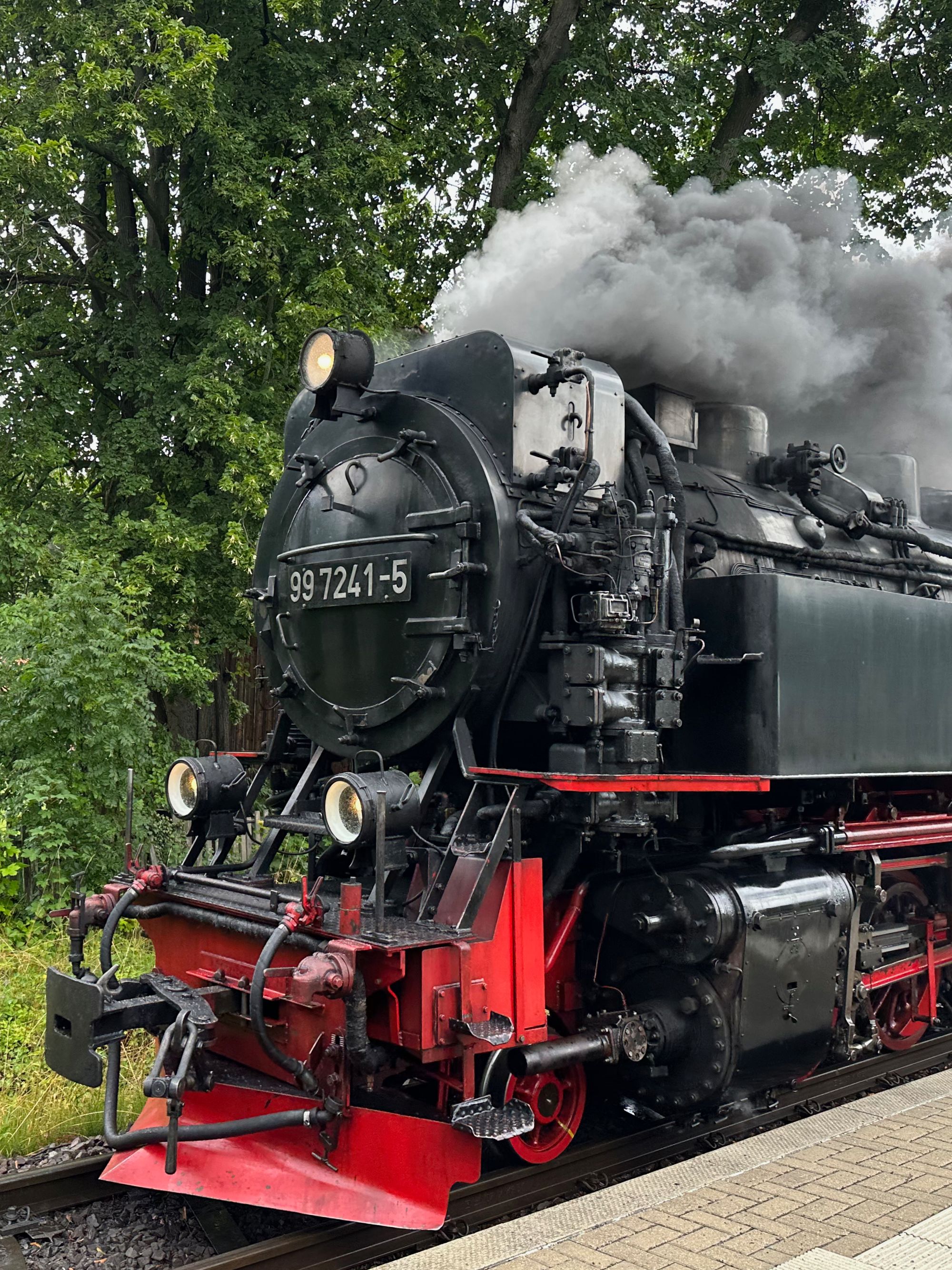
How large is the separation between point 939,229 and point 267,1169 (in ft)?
42.2

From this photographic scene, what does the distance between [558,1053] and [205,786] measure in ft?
6.33

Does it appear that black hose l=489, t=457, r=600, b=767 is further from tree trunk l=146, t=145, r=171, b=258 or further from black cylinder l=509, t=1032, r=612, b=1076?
tree trunk l=146, t=145, r=171, b=258

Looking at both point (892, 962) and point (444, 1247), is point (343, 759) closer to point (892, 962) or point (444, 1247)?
point (444, 1247)

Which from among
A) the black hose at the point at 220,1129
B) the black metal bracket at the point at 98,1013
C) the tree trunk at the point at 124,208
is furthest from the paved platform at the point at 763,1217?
the tree trunk at the point at 124,208

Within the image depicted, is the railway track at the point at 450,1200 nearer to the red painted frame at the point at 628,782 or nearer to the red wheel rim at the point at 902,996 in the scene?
the red wheel rim at the point at 902,996

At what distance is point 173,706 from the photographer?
405 inches

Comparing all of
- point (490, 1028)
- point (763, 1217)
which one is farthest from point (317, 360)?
point (763, 1217)

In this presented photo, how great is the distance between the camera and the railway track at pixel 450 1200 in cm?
361

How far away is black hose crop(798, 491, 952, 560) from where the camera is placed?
580 centimetres

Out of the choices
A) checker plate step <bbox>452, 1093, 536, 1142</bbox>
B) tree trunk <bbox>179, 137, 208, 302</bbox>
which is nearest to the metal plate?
checker plate step <bbox>452, 1093, 536, 1142</bbox>

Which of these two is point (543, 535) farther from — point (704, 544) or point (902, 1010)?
point (902, 1010)

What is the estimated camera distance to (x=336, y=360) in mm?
4367

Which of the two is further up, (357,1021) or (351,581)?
(351,581)

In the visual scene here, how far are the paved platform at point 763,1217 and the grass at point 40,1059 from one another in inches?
87.0
